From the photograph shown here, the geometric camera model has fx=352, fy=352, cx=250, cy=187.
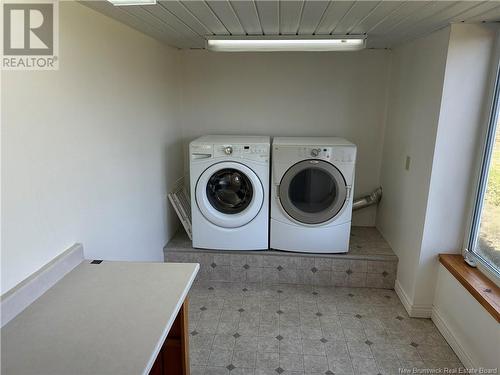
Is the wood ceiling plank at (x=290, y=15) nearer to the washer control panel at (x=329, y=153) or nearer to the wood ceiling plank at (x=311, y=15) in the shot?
the wood ceiling plank at (x=311, y=15)

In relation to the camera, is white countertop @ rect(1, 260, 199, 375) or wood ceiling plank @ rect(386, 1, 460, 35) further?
wood ceiling plank @ rect(386, 1, 460, 35)

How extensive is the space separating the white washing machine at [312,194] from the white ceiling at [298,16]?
91 cm

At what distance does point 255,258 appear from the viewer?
315 centimetres

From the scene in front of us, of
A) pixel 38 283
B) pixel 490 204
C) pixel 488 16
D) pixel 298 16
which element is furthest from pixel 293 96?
pixel 38 283

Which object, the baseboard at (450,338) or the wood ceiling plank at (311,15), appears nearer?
the wood ceiling plank at (311,15)

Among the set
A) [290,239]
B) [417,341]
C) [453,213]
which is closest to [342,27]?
[453,213]

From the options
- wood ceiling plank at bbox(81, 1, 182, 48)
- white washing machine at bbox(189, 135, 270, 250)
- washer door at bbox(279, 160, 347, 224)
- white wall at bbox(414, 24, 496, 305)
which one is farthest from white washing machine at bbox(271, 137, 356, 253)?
wood ceiling plank at bbox(81, 1, 182, 48)

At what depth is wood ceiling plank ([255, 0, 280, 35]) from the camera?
72.6 inches

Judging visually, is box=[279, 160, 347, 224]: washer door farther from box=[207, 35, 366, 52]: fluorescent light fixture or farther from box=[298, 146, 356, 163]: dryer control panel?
box=[207, 35, 366, 52]: fluorescent light fixture

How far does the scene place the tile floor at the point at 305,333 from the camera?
2201 mm

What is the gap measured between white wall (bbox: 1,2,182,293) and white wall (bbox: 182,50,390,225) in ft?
2.08

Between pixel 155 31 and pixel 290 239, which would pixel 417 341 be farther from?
pixel 155 31

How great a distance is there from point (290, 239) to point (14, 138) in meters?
2.26
